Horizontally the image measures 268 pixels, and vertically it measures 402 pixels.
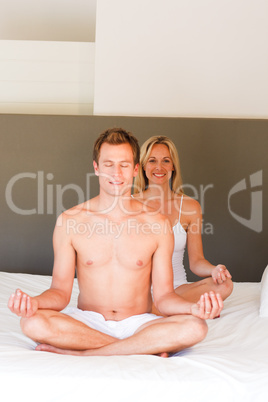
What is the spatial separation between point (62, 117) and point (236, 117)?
1.28m

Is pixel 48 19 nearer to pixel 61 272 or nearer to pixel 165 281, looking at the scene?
pixel 61 272

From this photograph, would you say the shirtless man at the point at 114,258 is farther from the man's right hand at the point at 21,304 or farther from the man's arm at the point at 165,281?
the man's right hand at the point at 21,304

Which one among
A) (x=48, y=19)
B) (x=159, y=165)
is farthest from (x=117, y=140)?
(x=48, y=19)

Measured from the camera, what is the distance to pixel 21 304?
1.61m

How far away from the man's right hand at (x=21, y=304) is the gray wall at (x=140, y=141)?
206 cm

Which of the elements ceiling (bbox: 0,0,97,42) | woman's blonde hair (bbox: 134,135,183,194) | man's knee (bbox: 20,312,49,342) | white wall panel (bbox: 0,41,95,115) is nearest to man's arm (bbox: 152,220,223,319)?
man's knee (bbox: 20,312,49,342)

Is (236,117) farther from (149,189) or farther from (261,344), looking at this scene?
(261,344)

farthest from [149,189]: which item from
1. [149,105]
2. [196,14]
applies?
[196,14]

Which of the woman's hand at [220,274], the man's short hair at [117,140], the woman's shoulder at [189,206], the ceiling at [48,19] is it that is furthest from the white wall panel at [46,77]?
the woman's hand at [220,274]

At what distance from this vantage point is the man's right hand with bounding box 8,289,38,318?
5.23 feet

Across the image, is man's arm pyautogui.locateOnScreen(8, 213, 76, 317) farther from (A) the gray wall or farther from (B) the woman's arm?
(A) the gray wall

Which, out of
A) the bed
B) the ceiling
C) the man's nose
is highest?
the ceiling

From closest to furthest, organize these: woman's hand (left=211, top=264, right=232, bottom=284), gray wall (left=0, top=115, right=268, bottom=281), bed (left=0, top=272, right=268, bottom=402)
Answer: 1. bed (left=0, top=272, right=268, bottom=402)
2. woman's hand (left=211, top=264, right=232, bottom=284)
3. gray wall (left=0, top=115, right=268, bottom=281)

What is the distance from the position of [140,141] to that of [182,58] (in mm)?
693
